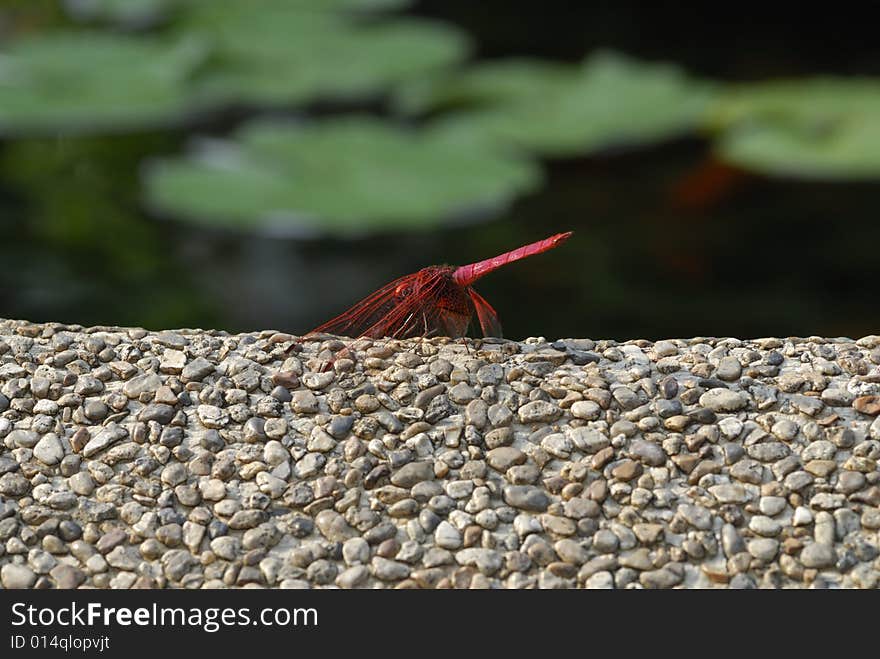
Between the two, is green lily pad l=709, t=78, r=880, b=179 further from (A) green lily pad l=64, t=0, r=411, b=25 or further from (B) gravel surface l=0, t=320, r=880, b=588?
(B) gravel surface l=0, t=320, r=880, b=588

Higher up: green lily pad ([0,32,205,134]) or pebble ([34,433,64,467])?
green lily pad ([0,32,205,134])

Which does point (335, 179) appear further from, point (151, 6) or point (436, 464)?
point (436, 464)

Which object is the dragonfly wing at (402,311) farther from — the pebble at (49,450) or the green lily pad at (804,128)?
the green lily pad at (804,128)

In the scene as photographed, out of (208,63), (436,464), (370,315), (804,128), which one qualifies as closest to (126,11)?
(208,63)

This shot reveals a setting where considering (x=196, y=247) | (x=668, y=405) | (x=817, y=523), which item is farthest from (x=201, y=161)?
(x=817, y=523)

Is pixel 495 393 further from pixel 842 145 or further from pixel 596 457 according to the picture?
pixel 842 145

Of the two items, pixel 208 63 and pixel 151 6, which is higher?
pixel 151 6

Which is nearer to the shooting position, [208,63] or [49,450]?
[49,450]

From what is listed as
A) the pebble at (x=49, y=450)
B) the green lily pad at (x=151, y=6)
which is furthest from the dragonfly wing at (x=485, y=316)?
the green lily pad at (x=151, y=6)

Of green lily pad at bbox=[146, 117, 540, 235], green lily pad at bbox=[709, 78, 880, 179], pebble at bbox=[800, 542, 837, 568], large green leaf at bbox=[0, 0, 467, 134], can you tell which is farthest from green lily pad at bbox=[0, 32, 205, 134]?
pebble at bbox=[800, 542, 837, 568]
